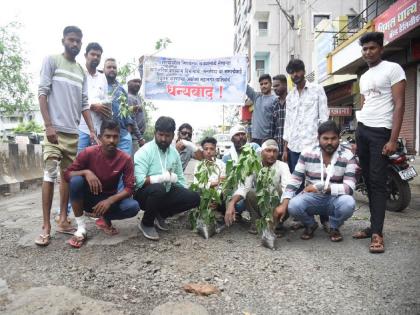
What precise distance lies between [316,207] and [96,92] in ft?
8.32

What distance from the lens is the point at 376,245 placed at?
10.1 feet

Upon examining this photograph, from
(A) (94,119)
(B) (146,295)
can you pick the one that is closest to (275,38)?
(A) (94,119)

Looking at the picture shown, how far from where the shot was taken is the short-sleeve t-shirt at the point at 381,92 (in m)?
3.10

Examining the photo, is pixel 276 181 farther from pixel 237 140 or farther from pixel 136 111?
pixel 136 111

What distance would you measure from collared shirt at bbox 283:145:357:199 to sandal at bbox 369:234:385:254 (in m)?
0.43

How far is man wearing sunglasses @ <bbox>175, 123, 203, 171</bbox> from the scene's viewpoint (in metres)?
4.31

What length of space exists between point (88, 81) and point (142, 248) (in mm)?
1857

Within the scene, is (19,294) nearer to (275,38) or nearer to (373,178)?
(373,178)

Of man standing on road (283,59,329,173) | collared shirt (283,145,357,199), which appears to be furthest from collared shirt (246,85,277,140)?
collared shirt (283,145,357,199)

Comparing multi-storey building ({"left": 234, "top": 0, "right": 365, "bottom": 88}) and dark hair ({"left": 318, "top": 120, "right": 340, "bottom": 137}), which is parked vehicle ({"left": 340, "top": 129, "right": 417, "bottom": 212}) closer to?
dark hair ({"left": 318, "top": 120, "right": 340, "bottom": 137})

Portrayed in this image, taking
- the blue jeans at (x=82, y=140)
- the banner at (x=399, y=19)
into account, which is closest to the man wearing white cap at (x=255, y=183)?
the blue jeans at (x=82, y=140)

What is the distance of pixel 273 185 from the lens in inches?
139

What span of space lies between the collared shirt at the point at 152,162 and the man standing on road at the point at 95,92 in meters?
0.73

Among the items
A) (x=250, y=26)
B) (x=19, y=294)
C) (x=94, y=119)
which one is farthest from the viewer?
(x=250, y=26)
